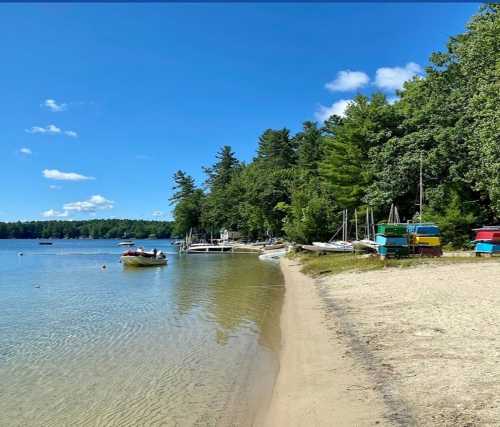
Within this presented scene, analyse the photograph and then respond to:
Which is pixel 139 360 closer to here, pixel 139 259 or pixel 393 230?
pixel 393 230

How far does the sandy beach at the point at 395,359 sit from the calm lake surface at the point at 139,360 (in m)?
0.78

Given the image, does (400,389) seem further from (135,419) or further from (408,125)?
(408,125)

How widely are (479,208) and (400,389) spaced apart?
33737 mm

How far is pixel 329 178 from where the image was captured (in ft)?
164

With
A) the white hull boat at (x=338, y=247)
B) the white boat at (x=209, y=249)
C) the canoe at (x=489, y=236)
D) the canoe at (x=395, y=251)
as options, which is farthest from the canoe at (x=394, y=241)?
the white boat at (x=209, y=249)

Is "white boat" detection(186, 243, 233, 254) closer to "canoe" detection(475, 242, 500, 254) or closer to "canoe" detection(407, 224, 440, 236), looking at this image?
"canoe" detection(407, 224, 440, 236)

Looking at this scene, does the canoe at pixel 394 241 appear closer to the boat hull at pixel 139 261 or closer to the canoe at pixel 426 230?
the canoe at pixel 426 230

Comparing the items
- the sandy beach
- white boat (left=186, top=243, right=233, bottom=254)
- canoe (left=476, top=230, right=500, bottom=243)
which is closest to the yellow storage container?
canoe (left=476, top=230, right=500, bottom=243)

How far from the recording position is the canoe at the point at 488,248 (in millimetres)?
26141

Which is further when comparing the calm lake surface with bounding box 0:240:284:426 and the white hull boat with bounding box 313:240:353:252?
the white hull boat with bounding box 313:240:353:252

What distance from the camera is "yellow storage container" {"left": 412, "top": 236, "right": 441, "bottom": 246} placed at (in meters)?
28.5

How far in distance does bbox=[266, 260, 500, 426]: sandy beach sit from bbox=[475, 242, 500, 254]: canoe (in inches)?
428

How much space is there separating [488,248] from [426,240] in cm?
354

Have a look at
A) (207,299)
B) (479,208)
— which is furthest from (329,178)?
(207,299)
